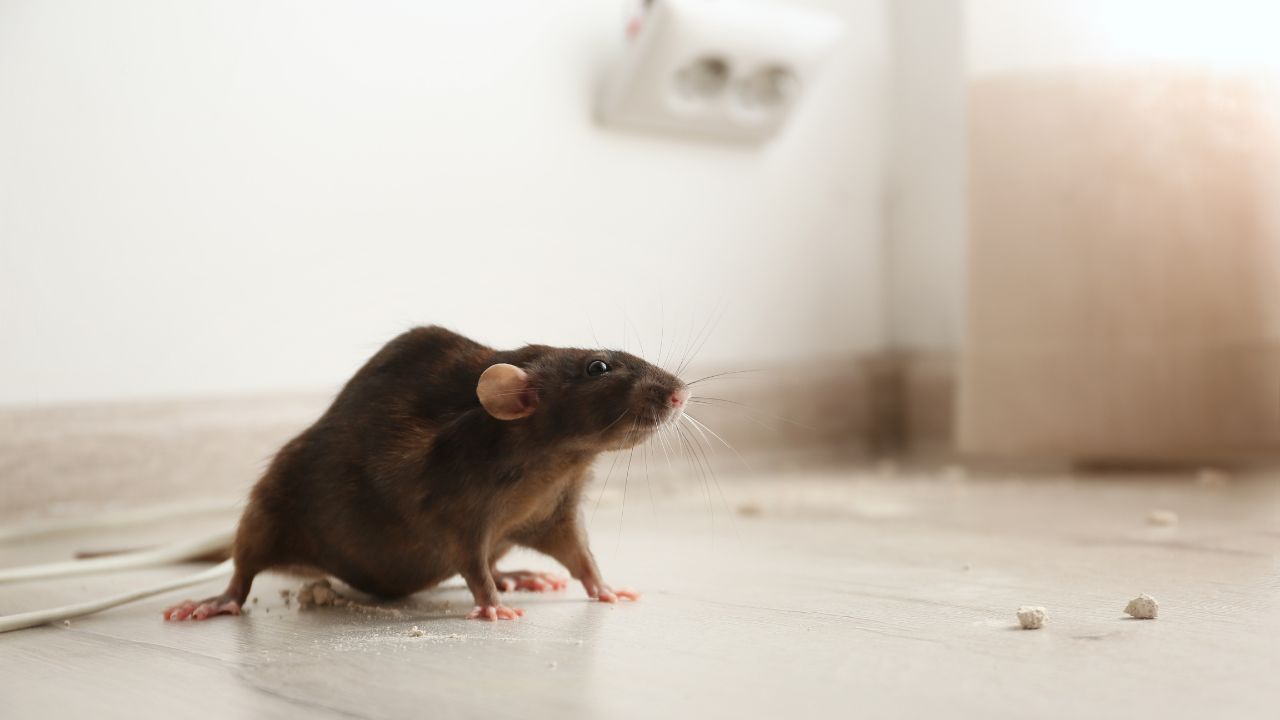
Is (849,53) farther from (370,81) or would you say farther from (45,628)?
(45,628)

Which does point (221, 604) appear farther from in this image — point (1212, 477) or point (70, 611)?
A: point (1212, 477)

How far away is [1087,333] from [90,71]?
6.10ft

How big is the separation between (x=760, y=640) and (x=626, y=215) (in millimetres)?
1620

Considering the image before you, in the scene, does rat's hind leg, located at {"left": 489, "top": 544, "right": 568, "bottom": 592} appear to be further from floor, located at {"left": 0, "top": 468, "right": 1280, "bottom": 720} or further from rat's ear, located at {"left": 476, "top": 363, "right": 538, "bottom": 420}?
rat's ear, located at {"left": 476, "top": 363, "right": 538, "bottom": 420}

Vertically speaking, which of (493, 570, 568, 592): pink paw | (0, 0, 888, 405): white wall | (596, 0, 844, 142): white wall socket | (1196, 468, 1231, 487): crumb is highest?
(596, 0, 844, 142): white wall socket

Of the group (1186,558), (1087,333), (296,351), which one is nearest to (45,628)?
(296,351)

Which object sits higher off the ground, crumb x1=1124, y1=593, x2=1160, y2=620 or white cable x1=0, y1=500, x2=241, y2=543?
crumb x1=1124, y1=593, x2=1160, y2=620

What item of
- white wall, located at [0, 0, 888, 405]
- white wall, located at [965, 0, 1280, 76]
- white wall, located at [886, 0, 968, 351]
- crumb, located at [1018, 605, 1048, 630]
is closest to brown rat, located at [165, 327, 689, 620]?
crumb, located at [1018, 605, 1048, 630]

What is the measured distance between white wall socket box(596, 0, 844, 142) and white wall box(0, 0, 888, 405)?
7 cm

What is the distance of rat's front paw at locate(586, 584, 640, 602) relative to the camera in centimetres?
130

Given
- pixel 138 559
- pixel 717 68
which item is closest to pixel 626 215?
pixel 717 68

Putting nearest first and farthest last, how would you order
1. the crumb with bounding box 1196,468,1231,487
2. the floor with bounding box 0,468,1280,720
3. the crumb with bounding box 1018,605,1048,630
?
the floor with bounding box 0,468,1280,720, the crumb with bounding box 1018,605,1048,630, the crumb with bounding box 1196,468,1231,487

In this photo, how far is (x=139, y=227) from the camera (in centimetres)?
197

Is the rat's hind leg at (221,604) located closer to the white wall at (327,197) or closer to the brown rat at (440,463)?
the brown rat at (440,463)
